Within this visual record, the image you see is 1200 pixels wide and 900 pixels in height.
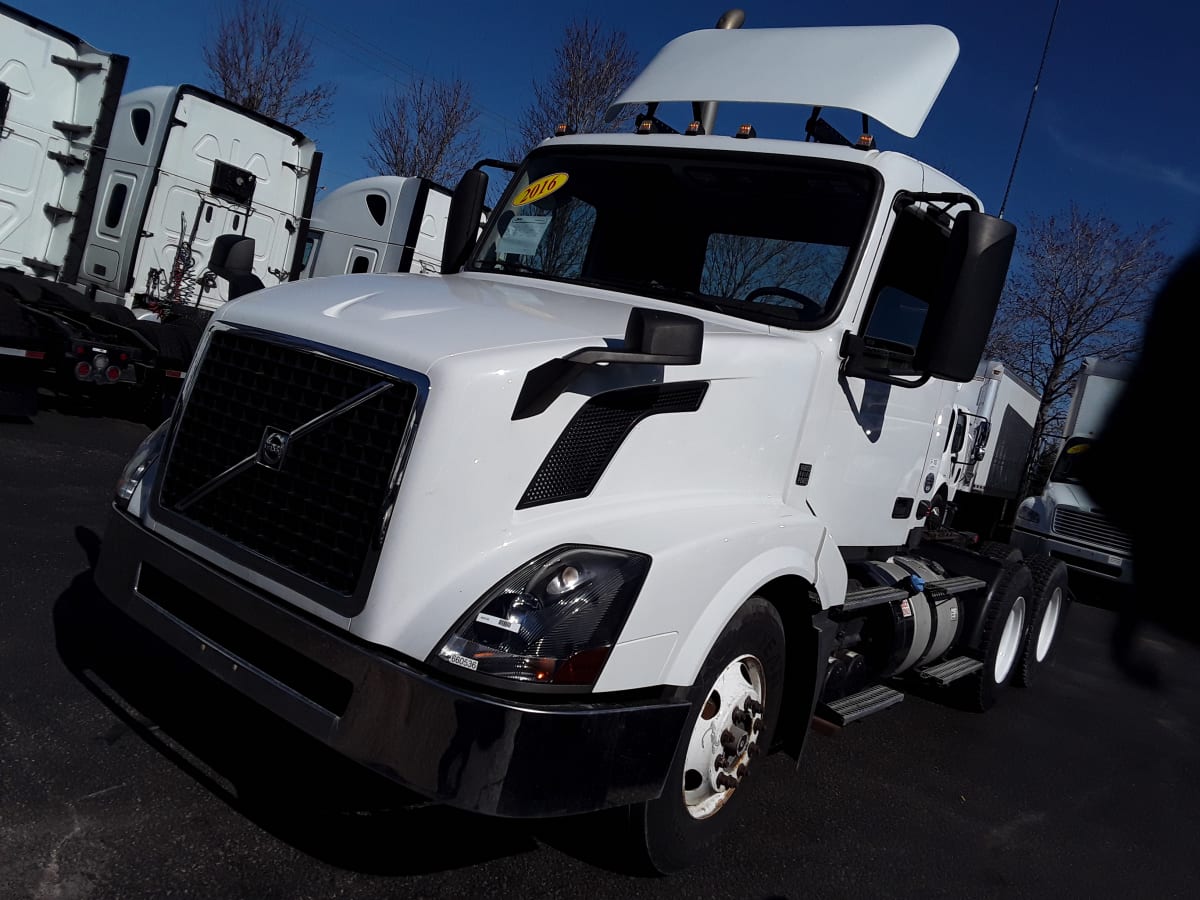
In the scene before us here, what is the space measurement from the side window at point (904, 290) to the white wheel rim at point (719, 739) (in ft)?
4.76

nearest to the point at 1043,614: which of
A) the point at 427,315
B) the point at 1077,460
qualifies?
the point at 427,315

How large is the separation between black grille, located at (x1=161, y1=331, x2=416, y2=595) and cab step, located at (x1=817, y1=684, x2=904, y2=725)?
7.27ft

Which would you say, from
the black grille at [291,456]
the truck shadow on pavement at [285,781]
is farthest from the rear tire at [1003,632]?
the black grille at [291,456]

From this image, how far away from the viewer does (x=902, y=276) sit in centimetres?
420

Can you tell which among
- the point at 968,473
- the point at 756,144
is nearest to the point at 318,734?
the point at 756,144

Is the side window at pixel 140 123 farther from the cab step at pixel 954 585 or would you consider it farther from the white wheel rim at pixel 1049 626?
the white wheel rim at pixel 1049 626

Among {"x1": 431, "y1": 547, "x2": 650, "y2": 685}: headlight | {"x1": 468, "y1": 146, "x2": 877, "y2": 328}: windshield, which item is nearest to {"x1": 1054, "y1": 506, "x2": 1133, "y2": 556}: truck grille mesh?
{"x1": 431, "y1": 547, "x2": 650, "y2": 685}: headlight

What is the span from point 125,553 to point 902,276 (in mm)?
3227

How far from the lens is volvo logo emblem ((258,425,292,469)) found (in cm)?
306

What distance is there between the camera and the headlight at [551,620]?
2.69 m

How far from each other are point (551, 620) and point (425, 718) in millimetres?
423

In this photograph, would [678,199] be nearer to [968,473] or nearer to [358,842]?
[358,842]

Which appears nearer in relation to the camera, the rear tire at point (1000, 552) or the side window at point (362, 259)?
the rear tire at point (1000, 552)

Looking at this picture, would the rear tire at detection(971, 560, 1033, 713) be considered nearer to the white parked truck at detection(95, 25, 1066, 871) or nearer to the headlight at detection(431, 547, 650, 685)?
the white parked truck at detection(95, 25, 1066, 871)
